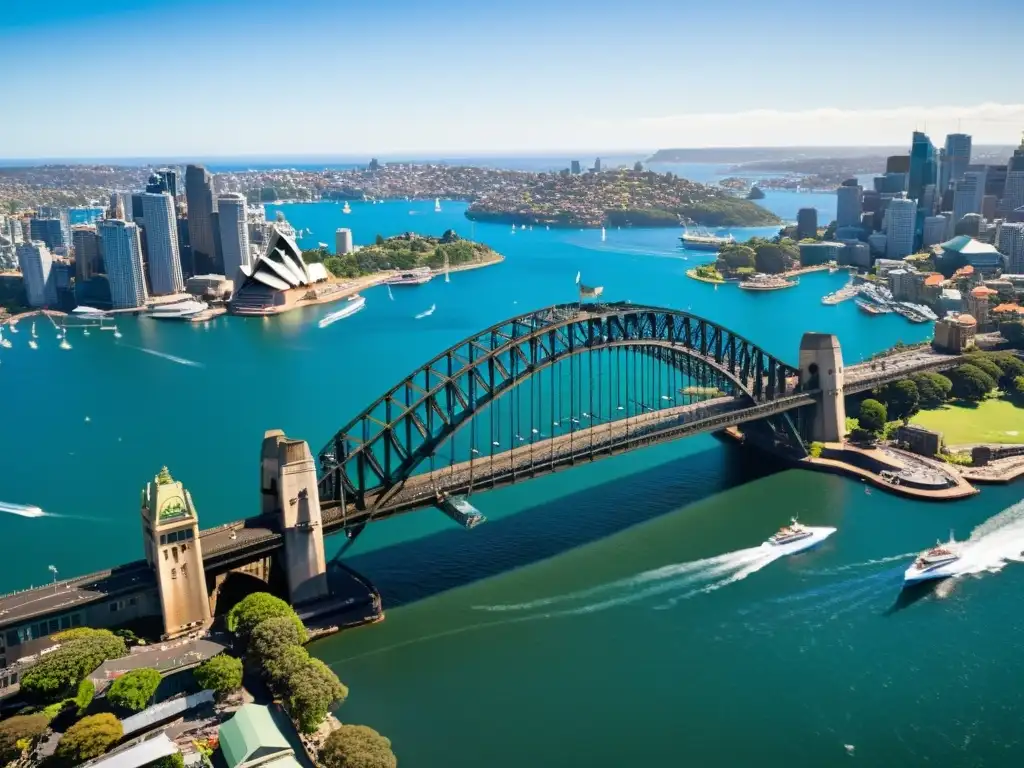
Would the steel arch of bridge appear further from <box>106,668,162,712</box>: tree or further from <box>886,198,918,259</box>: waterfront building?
<box>886,198,918,259</box>: waterfront building

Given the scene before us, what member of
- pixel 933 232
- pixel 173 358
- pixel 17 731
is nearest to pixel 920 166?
pixel 933 232

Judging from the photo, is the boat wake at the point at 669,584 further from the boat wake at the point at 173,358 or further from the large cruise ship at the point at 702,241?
the large cruise ship at the point at 702,241

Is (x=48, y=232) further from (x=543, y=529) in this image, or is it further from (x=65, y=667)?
(x=65, y=667)

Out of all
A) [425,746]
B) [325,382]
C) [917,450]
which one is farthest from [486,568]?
[325,382]

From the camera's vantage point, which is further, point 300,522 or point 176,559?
point 300,522

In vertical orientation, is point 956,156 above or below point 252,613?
above
